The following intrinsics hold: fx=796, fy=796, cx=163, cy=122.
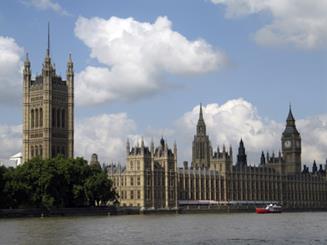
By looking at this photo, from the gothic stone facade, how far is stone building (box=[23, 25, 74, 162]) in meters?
11.8

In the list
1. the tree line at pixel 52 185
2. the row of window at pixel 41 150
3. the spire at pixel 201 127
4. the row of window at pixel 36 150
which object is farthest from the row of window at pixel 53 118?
the spire at pixel 201 127

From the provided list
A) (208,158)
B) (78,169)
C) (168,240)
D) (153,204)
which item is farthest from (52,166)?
(208,158)

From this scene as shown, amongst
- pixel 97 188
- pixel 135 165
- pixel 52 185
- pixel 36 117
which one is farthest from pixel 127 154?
pixel 52 185

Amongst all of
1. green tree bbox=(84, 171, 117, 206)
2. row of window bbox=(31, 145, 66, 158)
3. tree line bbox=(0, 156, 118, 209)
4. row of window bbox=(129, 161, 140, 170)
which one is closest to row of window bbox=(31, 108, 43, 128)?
row of window bbox=(31, 145, 66, 158)

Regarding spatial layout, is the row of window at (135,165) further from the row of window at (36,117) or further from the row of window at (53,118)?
the row of window at (36,117)

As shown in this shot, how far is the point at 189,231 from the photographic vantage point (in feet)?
223

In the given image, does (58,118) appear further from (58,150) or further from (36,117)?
(58,150)

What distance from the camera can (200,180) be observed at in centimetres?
16288

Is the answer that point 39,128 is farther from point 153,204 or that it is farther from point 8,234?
point 8,234

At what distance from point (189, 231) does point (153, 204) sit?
78127mm

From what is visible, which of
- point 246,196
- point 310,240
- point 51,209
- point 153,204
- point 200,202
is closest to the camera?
point 310,240

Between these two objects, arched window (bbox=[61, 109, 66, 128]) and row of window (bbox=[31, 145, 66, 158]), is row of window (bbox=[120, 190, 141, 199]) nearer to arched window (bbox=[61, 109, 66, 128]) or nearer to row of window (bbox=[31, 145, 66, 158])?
row of window (bbox=[31, 145, 66, 158])

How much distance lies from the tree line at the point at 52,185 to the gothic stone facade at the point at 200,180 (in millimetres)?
29515

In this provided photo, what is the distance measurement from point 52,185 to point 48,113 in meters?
44.1
